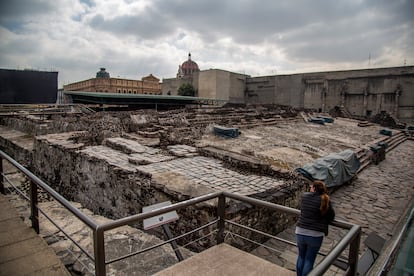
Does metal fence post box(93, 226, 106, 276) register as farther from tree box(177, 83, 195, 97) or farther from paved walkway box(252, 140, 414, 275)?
tree box(177, 83, 195, 97)

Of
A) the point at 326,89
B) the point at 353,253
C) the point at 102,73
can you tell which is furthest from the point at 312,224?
the point at 102,73

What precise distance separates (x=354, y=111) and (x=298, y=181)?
35.3 metres

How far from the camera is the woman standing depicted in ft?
10.2

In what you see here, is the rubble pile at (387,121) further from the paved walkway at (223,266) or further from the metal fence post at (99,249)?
the metal fence post at (99,249)

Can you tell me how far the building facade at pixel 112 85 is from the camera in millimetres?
46969

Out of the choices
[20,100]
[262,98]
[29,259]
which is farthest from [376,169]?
[262,98]

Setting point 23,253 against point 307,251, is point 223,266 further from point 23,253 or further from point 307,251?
point 23,253

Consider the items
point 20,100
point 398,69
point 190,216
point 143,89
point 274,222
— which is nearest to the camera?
point 190,216

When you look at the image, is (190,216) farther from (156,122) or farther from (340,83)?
(340,83)

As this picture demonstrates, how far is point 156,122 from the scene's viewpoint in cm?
1405

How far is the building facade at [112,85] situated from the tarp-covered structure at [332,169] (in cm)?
4537

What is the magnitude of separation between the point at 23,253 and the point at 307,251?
3.29 meters

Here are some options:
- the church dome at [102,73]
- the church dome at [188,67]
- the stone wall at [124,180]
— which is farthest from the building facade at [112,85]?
the stone wall at [124,180]

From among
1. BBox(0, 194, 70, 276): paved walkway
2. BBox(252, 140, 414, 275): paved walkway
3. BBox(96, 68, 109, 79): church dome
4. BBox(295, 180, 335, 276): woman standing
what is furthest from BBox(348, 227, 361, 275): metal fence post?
BBox(96, 68, 109, 79): church dome
